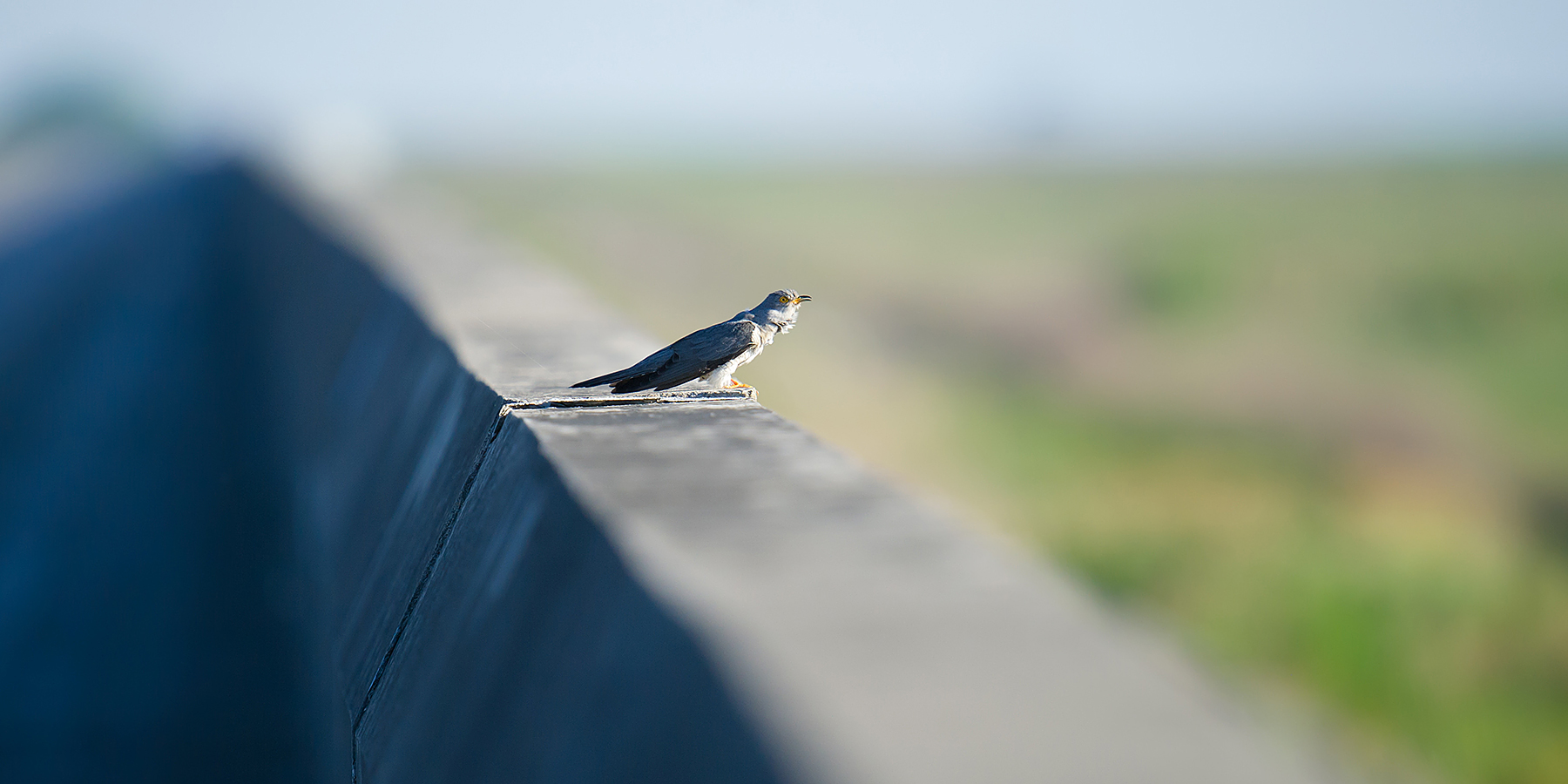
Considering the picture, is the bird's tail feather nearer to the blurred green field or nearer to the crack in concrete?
the crack in concrete

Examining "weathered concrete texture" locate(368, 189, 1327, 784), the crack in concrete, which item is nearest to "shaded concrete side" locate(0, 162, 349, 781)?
the crack in concrete

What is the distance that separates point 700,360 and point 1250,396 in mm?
29648

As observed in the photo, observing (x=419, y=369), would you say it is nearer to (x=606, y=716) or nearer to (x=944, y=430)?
(x=606, y=716)

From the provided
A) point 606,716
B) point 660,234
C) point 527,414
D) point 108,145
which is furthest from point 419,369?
point 108,145

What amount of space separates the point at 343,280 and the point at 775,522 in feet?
21.2

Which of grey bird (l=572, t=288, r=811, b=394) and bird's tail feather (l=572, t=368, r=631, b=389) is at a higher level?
grey bird (l=572, t=288, r=811, b=394)

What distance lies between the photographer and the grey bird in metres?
4.18

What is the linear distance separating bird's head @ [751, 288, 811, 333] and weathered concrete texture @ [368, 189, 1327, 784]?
4.75ft

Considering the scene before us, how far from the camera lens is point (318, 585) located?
543 centimetres

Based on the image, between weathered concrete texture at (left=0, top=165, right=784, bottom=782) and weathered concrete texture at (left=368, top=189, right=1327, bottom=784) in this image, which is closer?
weathered concrete texture at (left=368, top=189, right=1327, bottom=784)

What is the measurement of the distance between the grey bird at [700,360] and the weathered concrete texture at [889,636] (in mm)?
916

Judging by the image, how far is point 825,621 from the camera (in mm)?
1988

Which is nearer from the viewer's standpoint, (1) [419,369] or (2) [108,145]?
(1) [419,369]

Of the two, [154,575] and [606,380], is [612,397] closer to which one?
[606,380]
